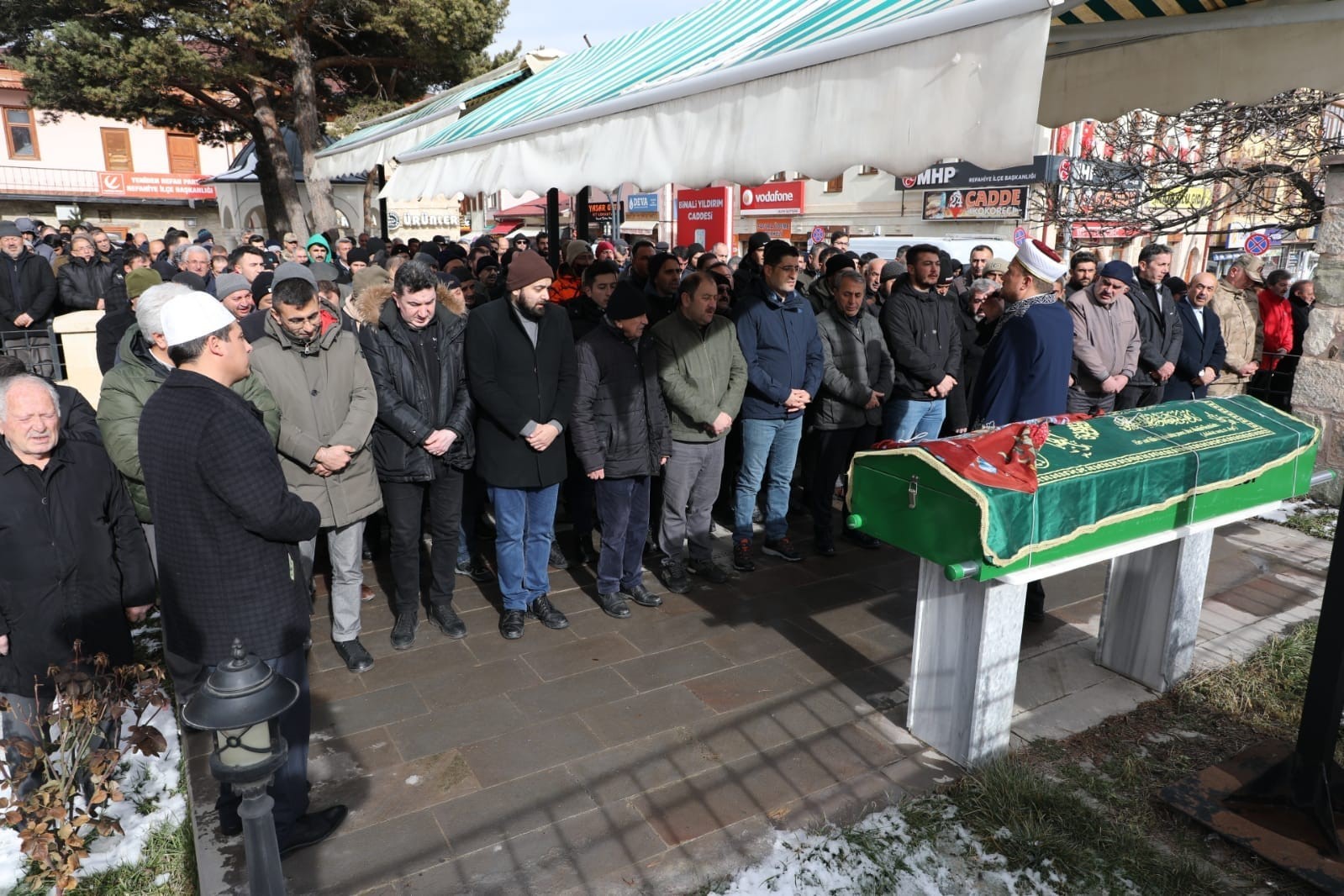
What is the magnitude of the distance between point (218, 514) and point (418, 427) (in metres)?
1.58

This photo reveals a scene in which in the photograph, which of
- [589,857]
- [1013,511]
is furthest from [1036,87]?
[589,857]

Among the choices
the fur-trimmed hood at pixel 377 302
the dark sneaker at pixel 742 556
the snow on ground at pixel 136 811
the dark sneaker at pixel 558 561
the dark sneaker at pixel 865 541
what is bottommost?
the snow on ground at pixel 136 811

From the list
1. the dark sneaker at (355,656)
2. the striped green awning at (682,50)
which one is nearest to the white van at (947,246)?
the striped green awning at (682,50)

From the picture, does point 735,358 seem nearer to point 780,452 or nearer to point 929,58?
point 780,452

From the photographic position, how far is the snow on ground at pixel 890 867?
9.13 feet

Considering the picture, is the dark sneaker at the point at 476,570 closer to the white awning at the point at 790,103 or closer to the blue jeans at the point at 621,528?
the blue jeans at the point at 621,528

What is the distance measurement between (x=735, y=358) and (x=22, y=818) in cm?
377

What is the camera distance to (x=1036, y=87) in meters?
2.56

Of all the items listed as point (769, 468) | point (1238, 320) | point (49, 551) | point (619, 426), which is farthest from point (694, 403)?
point (1238, 320)

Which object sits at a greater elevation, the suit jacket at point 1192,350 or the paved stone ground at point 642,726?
the suit jacket at point 1192,350

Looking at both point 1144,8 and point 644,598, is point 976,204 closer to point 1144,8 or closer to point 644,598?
point 1144,8

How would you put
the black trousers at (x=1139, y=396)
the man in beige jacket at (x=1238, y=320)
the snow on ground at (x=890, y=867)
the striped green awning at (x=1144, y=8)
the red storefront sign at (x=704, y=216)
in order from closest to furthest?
the snow on ground at (x=890, y=867), the striped green awning at (x=1144, y=8), the black trousers at (x=1139, y=396), the man in beige jacket at (x=1238, y=320), the red storefront sign at (x=704, y=216)

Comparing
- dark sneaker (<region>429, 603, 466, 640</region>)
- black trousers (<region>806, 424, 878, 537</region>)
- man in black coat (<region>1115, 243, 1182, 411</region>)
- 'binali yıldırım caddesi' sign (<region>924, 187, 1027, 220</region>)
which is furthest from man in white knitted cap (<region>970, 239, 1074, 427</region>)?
'binali yıldırım caddesi' sign (<region>924, 187, 1027, 220</region>)

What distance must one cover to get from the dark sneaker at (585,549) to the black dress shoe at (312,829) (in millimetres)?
2643
